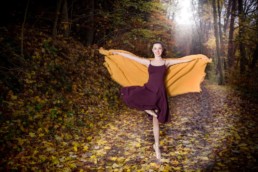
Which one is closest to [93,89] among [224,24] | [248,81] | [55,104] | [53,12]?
[55,104]

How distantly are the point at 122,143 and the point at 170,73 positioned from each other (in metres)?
2.06

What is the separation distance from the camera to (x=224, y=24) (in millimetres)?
23719

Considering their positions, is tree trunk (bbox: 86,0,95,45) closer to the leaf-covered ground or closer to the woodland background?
the woodland background

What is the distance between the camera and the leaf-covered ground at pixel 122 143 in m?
4.68

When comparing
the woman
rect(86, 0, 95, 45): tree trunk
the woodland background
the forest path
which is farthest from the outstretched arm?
rect(86, 0, 95, 45): tree trunk

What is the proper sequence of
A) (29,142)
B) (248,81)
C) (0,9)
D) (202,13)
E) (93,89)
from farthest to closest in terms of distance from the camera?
(202,13), (248,81), (93,89), (0,9), (29,142)

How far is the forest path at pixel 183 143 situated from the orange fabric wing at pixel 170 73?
135 centimetres

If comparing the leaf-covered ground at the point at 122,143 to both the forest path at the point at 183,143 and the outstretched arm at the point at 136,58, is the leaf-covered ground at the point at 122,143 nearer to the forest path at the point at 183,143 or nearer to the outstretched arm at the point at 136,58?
the forest path at the point at 183,143

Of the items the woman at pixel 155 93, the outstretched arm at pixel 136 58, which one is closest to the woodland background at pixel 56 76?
the woman at pixel 155 93

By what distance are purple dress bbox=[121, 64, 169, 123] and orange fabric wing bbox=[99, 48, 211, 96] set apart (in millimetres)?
547

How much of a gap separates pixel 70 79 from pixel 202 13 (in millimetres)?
26215

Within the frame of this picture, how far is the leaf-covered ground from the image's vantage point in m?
4.68

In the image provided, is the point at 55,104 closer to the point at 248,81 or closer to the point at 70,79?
the point at 70,79

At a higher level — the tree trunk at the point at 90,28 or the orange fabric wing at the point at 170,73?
the tree trunk at the point at 90,28
